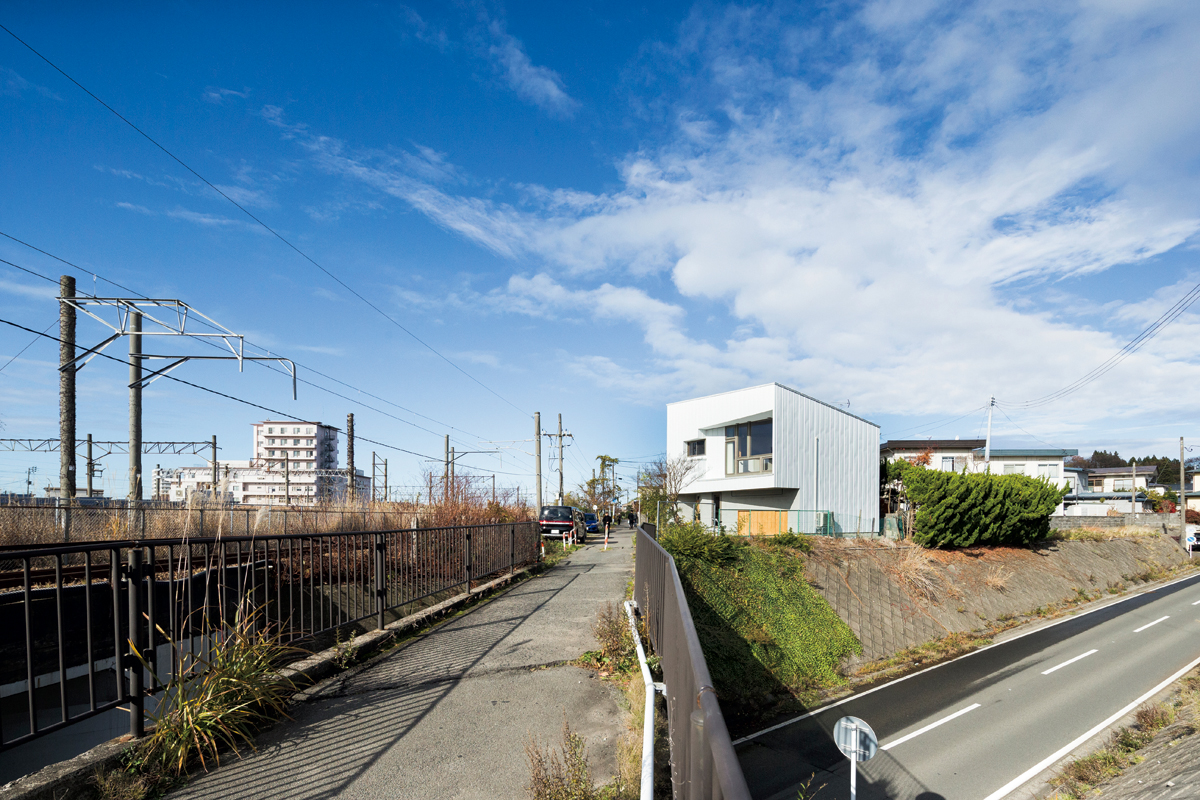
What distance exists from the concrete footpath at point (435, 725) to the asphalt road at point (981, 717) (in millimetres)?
7502

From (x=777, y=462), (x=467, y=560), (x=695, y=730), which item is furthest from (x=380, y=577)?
(x=777, y=462)

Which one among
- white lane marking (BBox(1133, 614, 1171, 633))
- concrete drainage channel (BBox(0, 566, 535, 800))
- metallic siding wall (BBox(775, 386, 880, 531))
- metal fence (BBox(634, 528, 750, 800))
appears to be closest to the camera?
metal fence (BBox(634, 528, 750, 800))

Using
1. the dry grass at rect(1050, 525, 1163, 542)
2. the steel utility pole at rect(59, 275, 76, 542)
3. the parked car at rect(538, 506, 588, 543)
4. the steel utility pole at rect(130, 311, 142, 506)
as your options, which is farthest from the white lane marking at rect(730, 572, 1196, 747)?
the parked car at rect(538, 506, 588, 543)

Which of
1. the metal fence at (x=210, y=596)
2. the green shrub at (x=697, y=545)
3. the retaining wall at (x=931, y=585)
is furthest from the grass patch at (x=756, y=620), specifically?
the metal fence at (x=210, y=596)

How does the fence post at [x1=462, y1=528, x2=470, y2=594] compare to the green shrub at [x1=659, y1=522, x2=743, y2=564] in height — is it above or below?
above

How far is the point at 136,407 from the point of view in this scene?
48.6ft

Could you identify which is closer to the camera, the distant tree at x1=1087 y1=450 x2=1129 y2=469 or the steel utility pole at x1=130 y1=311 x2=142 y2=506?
the steel utility pole at x1=130 y1=311 x2=142 y2=506

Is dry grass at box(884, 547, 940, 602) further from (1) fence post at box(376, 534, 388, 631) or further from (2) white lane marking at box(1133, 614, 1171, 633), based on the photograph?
(1) fence post at box(376, 534, 388, 631)

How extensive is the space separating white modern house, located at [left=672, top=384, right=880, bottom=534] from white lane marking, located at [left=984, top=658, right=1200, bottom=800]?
1237 cm

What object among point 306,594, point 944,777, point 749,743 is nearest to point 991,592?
point 944,777

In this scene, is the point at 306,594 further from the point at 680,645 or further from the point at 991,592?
the point at 991,592

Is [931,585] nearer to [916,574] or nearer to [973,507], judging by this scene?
[916,574]

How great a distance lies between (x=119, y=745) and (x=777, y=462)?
96.6 ft

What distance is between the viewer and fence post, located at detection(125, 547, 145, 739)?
422 cm
